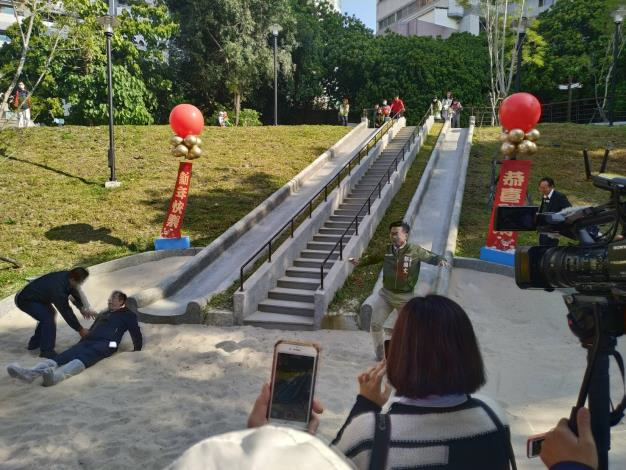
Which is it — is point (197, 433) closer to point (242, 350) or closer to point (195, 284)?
point (242, 350)

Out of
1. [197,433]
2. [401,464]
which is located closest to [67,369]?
[197,433]

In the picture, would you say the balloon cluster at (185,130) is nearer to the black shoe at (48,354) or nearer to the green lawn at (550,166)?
the black shoe at (48,354)

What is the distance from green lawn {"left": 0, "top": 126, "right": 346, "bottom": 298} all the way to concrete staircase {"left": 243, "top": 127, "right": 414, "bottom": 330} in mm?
2748

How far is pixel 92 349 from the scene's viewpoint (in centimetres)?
693

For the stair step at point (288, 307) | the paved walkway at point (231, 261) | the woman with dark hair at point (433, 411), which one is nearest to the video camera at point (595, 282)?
the woman with dark hair at point (433, 411)

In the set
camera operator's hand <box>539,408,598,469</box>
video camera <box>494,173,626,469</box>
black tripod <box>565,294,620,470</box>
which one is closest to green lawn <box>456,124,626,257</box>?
video camera <box>494,173,626,469</box>

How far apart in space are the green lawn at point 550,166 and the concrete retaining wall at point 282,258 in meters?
3.41

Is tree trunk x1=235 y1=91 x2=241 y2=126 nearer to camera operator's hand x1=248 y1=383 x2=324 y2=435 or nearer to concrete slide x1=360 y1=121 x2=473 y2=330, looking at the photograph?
concrete slide x1=360 y1=121 x2=473 y2=330

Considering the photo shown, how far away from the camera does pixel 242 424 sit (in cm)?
538

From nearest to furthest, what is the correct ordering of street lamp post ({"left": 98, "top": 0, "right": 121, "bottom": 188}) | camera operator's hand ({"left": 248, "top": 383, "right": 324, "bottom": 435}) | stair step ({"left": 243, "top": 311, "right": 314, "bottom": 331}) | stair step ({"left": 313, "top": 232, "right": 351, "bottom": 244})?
camera operator's hand ({"left": 248, "top": 383, "right": 324, "bottom": 435}) < stair step ({"left": 243, "top": 311, "right": 314, "bottom": 331}) < stair step ({"left": 313, "top": 232, "right": 351, "bottom": 244}) < street lamp post ({"left": 98, "top": 0, "right": 121, "bottom": 188})

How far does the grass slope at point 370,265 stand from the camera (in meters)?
9.42

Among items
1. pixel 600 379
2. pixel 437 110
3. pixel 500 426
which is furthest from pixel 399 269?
pixel 437 110

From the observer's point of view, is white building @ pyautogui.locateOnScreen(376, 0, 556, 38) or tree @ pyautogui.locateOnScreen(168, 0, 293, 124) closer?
tree @ pyautogui.locateOnScreen(168, 0, 293, 124)

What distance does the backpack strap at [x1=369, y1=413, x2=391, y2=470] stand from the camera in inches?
63.9
